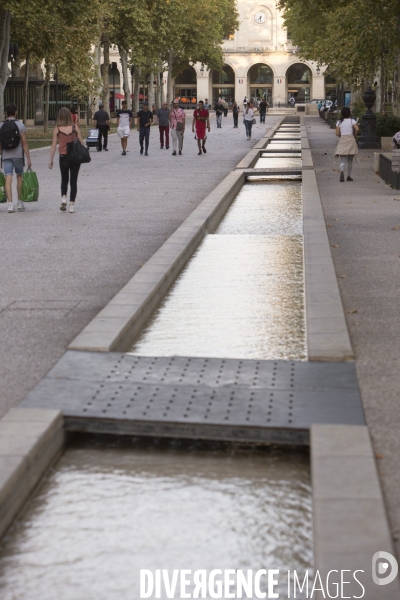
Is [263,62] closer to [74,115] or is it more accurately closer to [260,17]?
[260,17]

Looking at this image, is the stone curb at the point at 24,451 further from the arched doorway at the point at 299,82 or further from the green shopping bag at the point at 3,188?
the arched doorway at the point at 299,82

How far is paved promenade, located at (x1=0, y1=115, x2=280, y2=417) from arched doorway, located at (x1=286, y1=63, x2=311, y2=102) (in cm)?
11106

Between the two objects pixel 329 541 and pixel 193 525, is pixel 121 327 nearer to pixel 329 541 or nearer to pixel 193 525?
pixel 193 525

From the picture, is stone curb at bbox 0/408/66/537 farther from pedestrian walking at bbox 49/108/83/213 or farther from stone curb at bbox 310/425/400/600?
pedestrian walking at bbox 49/108/83/213

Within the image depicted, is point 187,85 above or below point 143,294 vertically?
above

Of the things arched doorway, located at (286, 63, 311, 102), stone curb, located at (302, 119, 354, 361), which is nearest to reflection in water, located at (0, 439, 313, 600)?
stone curb, located at (302, 119, 354, 361)

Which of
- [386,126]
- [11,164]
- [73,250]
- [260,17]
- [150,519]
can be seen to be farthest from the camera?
[260,17]

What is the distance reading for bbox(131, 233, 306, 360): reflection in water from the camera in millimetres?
7645

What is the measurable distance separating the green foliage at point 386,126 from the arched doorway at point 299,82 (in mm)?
100241

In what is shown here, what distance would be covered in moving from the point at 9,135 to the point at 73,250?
14.5 feet

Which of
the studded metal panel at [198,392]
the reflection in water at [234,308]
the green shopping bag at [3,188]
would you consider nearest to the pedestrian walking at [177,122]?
the green shopping bag at [3,188]

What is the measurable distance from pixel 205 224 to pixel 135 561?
10435mm

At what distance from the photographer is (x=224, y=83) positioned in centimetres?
13525

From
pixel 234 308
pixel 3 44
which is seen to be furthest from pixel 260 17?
pixel 234 308
